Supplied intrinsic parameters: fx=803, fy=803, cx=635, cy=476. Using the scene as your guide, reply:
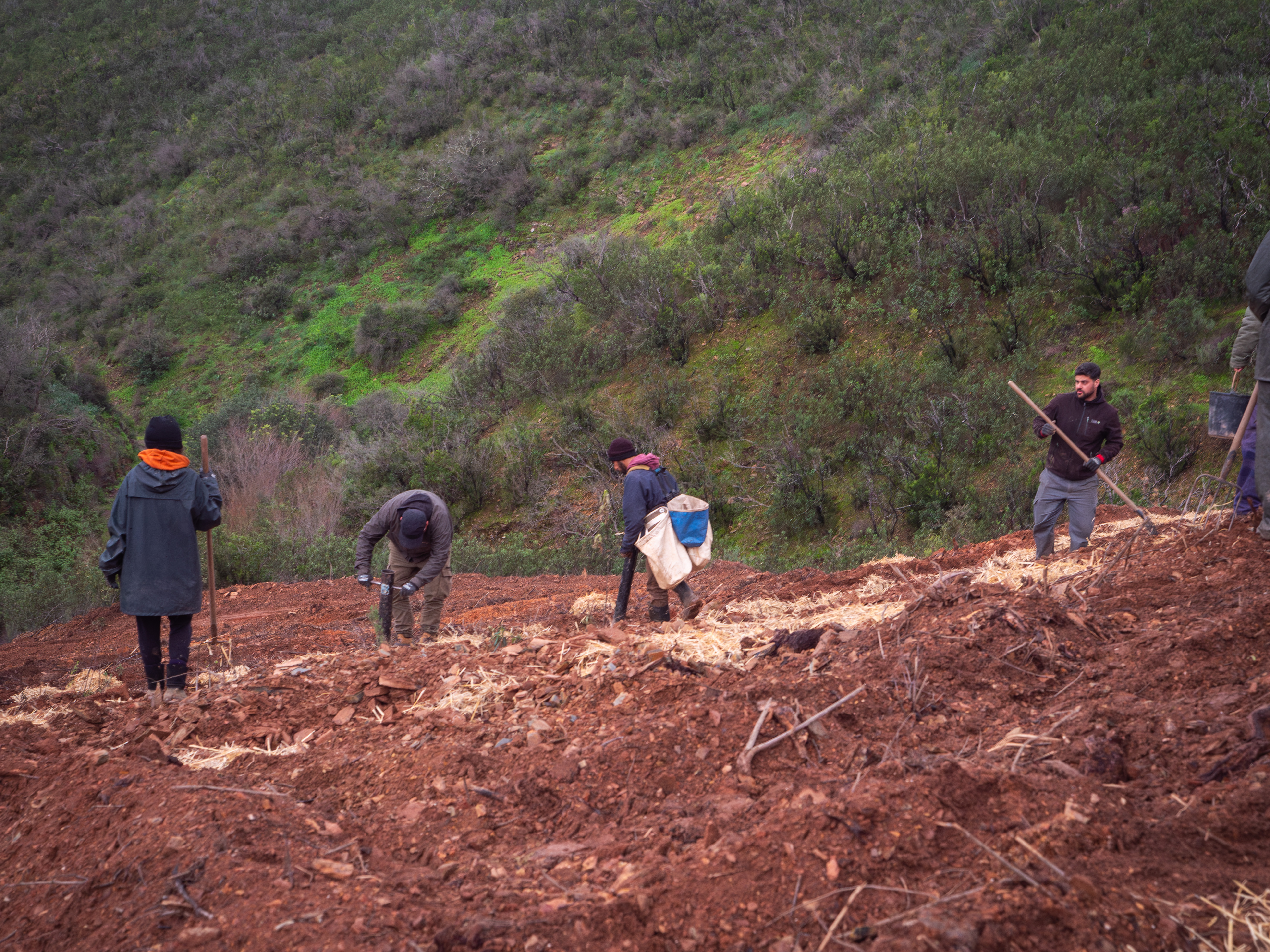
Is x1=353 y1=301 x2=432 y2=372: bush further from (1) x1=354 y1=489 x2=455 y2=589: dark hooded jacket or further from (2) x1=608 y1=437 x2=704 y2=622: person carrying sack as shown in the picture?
(2) x1=608 y1=437 x2=704 y2=622: person carrying sack

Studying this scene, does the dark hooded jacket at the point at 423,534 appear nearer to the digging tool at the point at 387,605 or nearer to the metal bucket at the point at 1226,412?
the digging tool at the point at 387,605

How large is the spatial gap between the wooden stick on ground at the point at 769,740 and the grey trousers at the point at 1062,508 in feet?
12.0

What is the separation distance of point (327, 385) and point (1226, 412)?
2055 centimetres

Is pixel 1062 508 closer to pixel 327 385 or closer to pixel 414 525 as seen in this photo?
pixel 414 525

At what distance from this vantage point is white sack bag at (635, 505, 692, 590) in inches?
210

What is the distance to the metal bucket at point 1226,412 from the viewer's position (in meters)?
4.64

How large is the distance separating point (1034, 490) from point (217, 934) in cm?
902

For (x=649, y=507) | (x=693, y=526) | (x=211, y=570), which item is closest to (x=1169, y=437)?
(x=693, y=526)

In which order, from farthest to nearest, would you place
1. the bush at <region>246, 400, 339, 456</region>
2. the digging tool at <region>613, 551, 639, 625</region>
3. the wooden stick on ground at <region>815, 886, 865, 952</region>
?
the bush at <region>246, 400, 339, 456</region>, the digging tool at <region>613, 551, 639, 625</region>, the wooden stick on ground at <region>815, 886, 865, 952</region>

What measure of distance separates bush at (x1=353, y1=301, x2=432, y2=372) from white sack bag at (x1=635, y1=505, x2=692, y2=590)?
686 inches

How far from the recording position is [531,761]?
3252mm

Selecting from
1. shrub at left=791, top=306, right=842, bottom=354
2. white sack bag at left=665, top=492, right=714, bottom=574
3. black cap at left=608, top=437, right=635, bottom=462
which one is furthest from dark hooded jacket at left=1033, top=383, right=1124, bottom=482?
shrub at left=791, top=306, right=842, bottom=354

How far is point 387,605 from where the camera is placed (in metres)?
5.82

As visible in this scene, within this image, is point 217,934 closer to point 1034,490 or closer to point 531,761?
point 531,761
